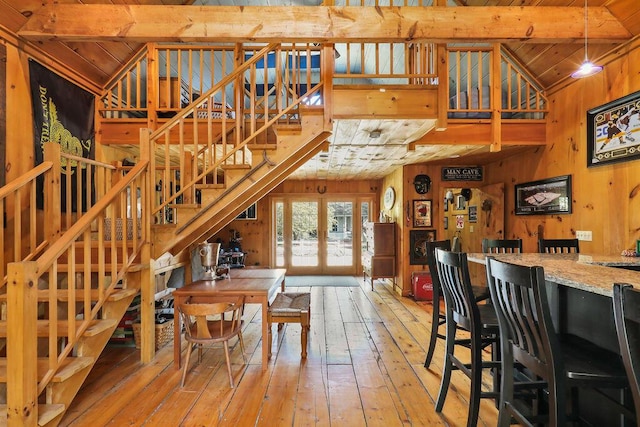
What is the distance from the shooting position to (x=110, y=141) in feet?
12.1

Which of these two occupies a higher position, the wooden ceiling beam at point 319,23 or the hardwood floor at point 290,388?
the wooden ceiling beam at point 319,23

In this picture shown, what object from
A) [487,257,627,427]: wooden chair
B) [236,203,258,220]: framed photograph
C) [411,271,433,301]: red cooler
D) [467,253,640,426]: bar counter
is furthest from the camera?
[236,203,258,220]: framed photograph

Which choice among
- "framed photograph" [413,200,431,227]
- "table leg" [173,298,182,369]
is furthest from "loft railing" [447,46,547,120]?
"table leg" [173,298,182,369]

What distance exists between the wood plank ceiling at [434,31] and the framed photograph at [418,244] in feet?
3.99

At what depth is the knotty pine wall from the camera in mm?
2674

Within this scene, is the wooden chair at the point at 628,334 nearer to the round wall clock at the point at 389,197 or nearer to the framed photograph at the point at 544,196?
the framed photograph at the point at 544,196

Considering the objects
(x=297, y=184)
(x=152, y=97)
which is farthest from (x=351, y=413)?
(x=297, y=184)

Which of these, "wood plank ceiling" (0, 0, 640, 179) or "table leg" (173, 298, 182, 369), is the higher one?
"wood plank ceiling" (0, 0, 640, 179)

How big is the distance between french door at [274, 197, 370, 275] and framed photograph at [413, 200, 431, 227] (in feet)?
6.96

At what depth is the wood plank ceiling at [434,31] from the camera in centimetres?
256

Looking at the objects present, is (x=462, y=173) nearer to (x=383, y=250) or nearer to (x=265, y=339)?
(x=383, y=250)

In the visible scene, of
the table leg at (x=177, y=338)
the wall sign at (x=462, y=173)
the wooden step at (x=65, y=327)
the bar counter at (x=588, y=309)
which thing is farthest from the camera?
the wall sign at (x=462, y=173)

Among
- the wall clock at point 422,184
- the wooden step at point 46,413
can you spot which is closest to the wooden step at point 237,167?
the wooden step at point 46,413

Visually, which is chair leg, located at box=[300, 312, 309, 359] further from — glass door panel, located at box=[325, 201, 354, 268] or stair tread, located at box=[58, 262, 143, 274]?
glass door panel, located at box=[325, 201, 354, 268]
